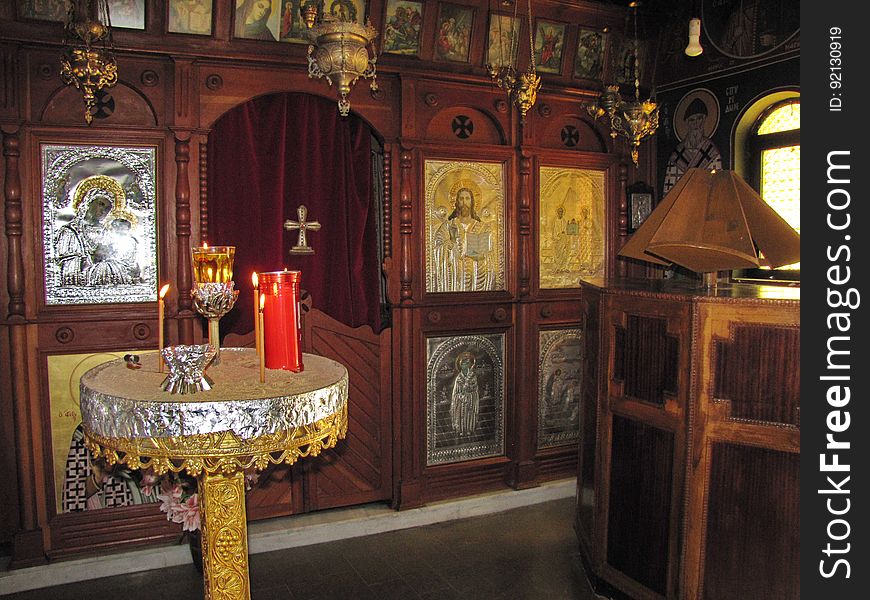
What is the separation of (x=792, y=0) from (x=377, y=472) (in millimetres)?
4020

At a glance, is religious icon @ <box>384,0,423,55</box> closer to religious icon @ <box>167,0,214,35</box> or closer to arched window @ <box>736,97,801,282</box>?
religious icon @ <box>167,0,214,35</box>

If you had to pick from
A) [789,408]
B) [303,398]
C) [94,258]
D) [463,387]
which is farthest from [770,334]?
[94,258]

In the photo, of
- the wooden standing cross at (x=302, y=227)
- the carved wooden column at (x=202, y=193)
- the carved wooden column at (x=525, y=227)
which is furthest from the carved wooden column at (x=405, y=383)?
the carved wooden column at (x=202, y=193)

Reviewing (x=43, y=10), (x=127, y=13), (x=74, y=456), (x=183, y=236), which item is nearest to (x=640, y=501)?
(x=183, y=236)

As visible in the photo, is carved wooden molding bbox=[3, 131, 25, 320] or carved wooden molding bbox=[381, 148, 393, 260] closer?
carved wooden molding bbox=[3, 131, 25, 320]

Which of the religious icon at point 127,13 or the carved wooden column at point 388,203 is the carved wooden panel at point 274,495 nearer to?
the carved wooden column at point 388,203

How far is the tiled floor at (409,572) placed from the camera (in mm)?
3598

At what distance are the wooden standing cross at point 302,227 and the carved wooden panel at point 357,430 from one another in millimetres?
435

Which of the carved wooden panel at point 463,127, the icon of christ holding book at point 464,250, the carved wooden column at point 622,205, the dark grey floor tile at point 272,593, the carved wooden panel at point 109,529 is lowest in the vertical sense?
the dark grey floor tile at point 272,593

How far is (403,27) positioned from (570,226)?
185 centimetres

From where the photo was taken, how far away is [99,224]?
12.8 feet

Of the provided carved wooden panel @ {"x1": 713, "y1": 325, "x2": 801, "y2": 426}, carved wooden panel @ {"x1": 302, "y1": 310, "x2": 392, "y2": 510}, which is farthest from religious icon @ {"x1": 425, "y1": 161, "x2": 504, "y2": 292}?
carved wooden panel @ {"x1": 713, "y1": 325, "x2": 801, "y2": 426}

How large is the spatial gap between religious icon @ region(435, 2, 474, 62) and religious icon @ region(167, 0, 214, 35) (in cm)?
142

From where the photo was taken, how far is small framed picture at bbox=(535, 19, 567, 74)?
474 centimetres
